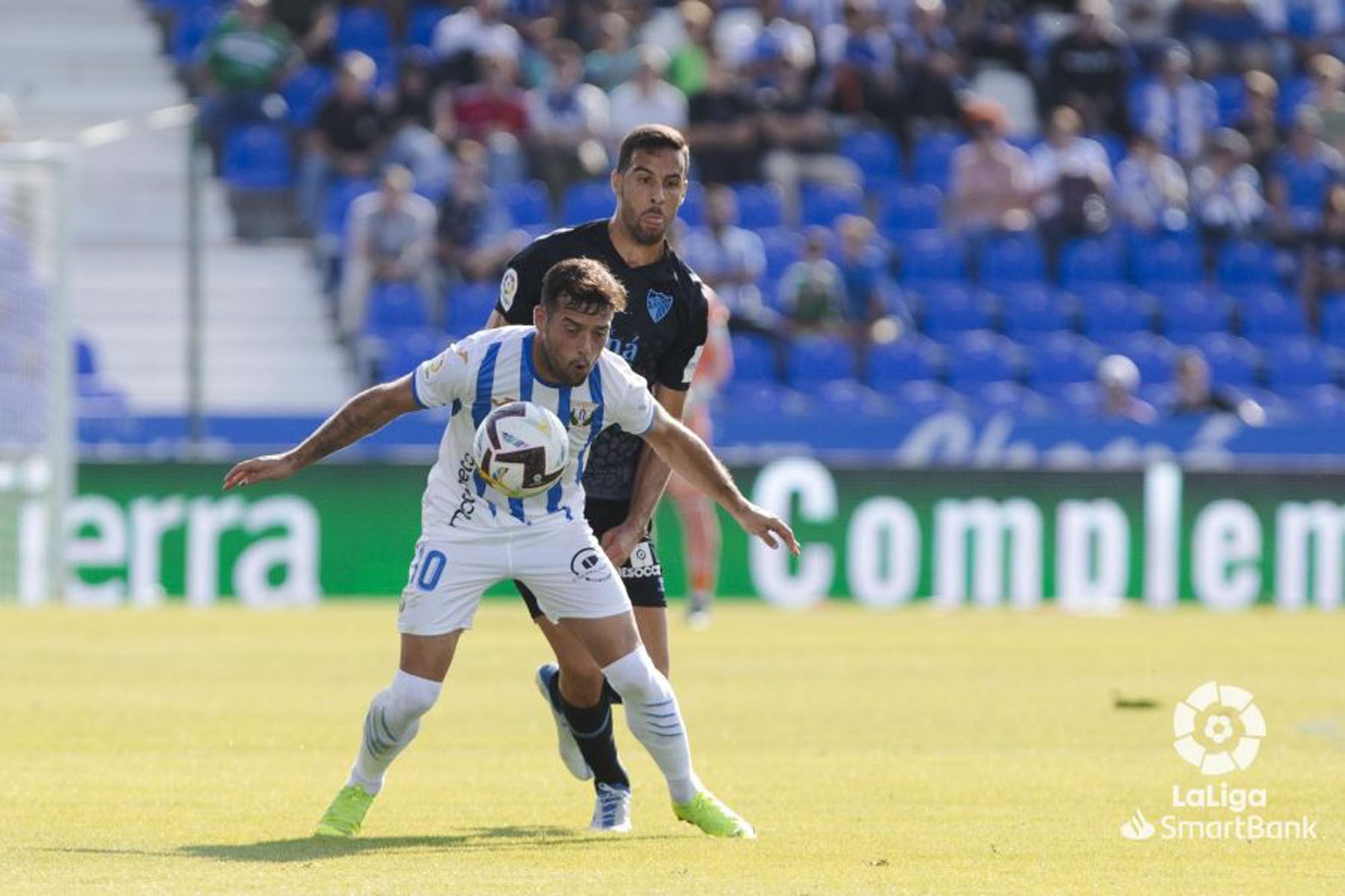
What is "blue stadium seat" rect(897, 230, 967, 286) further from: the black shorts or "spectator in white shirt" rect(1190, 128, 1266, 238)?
the black shorts

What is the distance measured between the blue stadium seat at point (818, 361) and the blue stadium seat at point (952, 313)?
4.89 ft

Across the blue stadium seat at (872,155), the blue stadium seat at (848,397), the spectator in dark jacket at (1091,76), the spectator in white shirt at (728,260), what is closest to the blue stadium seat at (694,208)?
the spectator in white shirt at (728,260)

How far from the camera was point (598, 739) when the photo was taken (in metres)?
8.82

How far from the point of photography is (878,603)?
69.8 ft

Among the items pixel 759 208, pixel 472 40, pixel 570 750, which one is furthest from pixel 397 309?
pixel 570 750

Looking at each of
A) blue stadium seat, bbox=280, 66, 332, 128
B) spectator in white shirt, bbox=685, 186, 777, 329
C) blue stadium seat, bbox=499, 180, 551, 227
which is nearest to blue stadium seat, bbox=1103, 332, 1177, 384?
spectator in white shirt, bbox=685, 186, 777, 329

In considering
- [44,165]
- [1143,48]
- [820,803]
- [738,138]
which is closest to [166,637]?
[44,165]

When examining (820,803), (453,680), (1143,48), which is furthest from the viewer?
(1143,48)

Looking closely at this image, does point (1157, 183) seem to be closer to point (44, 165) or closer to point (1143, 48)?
point (1143, 48)

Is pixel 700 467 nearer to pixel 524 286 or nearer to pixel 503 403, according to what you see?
pixel 503 403

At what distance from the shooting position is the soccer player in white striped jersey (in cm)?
798

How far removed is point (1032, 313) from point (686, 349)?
55.3 feet

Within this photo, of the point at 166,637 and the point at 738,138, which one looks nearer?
the point at 166,637

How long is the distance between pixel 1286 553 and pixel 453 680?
373 inches
